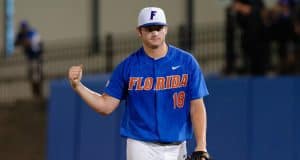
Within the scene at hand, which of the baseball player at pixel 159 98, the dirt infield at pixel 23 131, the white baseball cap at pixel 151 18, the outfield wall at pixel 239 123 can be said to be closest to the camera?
the white baseball cap at pixel 151 18

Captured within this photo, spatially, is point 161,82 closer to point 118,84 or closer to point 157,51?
point 157,51

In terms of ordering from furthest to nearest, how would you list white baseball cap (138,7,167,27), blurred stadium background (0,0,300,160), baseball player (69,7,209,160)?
blurred stadium background (0,0,300,160)
baseball player (69,7,209,160)
white baseball cap (138,7,167,27)

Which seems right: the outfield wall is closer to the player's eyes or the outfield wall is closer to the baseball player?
the baseball player

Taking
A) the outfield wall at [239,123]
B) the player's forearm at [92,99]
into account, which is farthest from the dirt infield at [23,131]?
the player's forearm at [92,99]

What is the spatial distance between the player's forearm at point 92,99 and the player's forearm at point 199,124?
0.64 metres

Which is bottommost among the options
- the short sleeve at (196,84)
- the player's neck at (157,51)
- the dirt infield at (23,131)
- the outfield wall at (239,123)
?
the dirt infield at (23,131)

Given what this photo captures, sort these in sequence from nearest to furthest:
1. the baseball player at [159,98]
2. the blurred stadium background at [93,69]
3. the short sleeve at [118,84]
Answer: the baseball player at [159,98] < the short sleeve at [118,84] < the blurred stadium background at [93,69]

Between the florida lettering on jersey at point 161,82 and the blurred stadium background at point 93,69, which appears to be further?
the blurred stadium background at point 93,69

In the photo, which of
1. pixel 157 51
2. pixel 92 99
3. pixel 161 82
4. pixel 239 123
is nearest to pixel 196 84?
pixel 161 82

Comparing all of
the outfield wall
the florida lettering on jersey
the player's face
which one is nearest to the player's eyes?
the player's face

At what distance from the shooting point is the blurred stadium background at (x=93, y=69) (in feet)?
30.3

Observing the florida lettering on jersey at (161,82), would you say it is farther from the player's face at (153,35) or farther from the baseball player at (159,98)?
the player's face at (153,35)

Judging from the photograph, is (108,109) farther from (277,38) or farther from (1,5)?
(1,5)

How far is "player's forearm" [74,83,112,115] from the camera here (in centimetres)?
627
